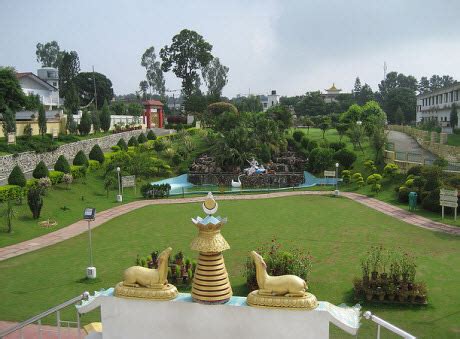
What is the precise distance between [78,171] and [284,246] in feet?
51.8

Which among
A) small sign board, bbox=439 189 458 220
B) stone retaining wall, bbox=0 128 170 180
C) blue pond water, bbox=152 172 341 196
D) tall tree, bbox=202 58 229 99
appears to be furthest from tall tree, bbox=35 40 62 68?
small sign board, bbox=439 189 458 220

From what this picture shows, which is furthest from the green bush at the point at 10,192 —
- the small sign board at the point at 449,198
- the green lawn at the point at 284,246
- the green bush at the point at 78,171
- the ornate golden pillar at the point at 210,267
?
the small sign board at the point at 449,198

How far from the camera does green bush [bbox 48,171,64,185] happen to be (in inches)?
918

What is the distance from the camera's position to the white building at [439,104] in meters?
50.4

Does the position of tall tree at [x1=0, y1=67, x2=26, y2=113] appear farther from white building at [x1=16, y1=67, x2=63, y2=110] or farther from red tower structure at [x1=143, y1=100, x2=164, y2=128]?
red tower structure at [x1=143, y1=100, x2=164, y2=128]

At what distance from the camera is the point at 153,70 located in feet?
228

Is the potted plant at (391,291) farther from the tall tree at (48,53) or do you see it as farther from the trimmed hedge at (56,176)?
the tall tree at (48,53)

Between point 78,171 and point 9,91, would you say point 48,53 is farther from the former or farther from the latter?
point 78,171

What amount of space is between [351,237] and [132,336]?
1105 cm

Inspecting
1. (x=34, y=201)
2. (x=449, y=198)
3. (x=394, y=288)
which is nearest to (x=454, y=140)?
(x=449, y=198)

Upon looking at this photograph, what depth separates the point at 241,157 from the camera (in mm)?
31438

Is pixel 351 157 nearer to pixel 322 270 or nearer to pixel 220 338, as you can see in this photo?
pixel 322 270

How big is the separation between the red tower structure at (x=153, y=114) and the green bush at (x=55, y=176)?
99.6ft

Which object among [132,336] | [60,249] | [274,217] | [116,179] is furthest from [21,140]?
[132,336]
